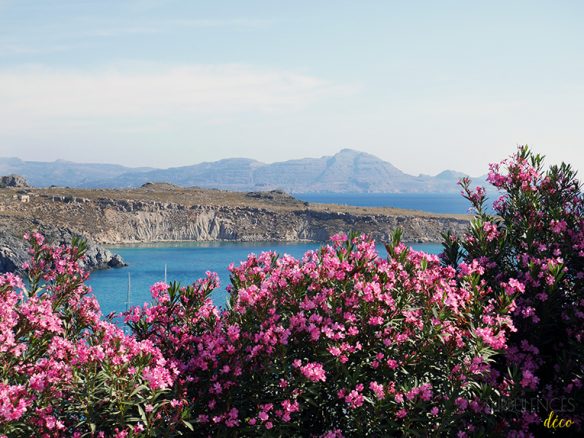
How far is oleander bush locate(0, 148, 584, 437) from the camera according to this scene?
6.03 m

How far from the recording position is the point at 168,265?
97375 mm

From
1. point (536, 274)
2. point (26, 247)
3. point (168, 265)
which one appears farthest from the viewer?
point (168, 265)

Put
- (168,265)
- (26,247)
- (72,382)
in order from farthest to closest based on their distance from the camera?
1. (168,265)
2. (26,247)
3. (72,382)

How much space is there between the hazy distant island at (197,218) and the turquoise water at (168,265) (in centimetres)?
516

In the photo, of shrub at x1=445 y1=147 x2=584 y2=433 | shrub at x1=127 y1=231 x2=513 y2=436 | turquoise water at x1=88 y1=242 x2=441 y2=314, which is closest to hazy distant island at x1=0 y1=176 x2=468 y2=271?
turquoise water at x1=88 y1=242 x2=441 y2=314

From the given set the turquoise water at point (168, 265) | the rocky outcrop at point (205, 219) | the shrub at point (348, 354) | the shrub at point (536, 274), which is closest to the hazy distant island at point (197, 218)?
the rocky outcrop at point (205, 219)

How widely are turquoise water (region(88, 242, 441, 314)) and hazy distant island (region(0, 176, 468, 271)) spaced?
5.16m

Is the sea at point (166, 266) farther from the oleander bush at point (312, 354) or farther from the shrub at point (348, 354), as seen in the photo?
the shrub at point (348, 354)

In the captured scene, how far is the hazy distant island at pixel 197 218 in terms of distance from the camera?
4786 inches

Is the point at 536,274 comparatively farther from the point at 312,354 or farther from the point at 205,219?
the point at 205,219

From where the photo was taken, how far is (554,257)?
827 cm

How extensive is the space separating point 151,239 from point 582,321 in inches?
5122

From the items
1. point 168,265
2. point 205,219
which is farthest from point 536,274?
point 205,219

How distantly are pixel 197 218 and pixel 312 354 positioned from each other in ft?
438
